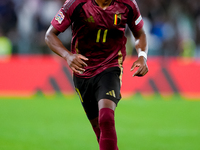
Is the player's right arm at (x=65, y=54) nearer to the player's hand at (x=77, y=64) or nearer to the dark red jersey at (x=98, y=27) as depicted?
the player's hand at (x=77, y=64)

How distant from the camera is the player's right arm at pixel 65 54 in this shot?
4551mm

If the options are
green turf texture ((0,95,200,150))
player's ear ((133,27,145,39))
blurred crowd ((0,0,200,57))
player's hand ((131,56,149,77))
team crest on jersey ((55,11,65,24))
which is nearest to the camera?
player's hand ((131,56,149,77))

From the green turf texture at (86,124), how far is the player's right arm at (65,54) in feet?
8.20

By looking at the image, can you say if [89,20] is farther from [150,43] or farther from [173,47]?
[173,47]

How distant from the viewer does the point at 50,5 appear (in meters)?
17.2

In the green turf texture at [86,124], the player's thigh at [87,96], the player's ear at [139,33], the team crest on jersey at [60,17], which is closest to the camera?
the team crest on jersey at [60,17]

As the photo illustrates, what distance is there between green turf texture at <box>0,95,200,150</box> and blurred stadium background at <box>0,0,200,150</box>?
0.05ft

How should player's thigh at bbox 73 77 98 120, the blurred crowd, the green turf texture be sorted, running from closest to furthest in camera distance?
player's thigh at bbox 73 77 98 120, the green turf texture, the blurred crowd

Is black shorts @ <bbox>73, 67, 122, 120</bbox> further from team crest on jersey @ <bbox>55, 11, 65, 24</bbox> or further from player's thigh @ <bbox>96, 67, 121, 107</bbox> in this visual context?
team crest on jersey @ <bbox>55, 11, 65, 24</bbox>

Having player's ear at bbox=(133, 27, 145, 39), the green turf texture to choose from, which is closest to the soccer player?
player's ear at bbox=(133, 27, 145, 39)

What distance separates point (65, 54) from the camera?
4.75 metres

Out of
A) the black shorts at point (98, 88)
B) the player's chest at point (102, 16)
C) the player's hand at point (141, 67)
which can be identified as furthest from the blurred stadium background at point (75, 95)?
the player's chest at point (102, 16)

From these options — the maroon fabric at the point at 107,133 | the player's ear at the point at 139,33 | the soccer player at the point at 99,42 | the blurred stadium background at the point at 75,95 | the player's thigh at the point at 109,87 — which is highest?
the blurred stadium background at the point at 75,95

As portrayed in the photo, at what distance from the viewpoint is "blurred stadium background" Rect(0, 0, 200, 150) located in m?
8.00
